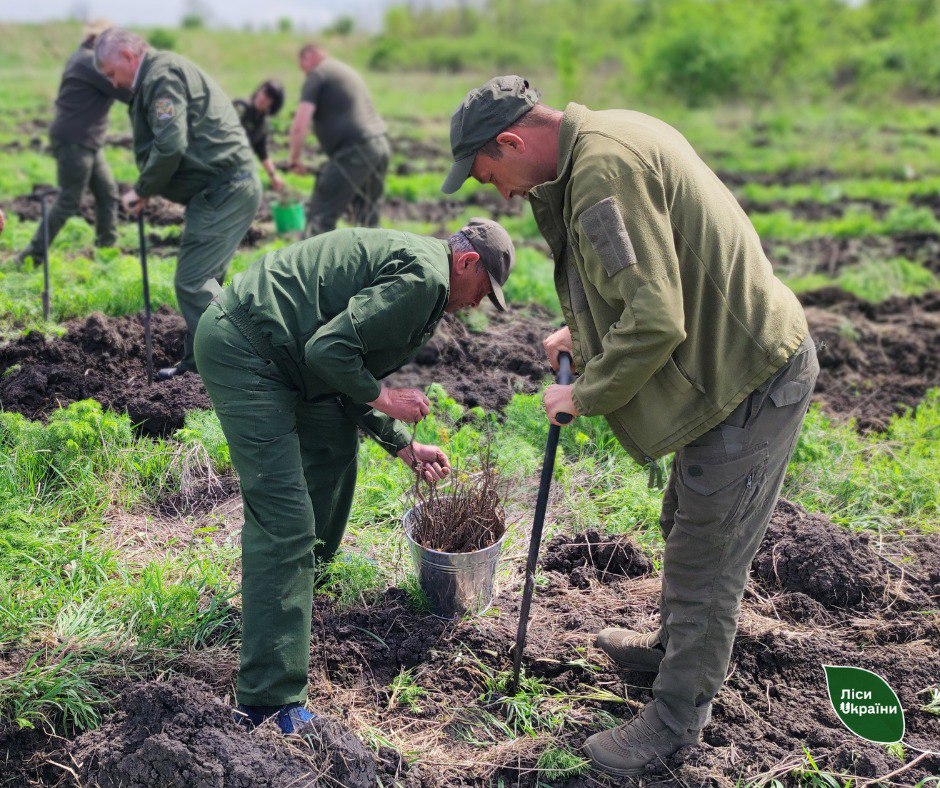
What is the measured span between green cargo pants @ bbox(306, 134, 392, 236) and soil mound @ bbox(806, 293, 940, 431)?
14.0 feet

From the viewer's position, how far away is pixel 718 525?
2.70 m

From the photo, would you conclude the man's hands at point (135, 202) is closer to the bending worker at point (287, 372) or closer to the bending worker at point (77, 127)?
the bending worker at point (77, 127)

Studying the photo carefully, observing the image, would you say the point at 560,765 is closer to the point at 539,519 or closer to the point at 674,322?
the point at 539,519

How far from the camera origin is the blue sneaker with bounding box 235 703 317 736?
9.53ft

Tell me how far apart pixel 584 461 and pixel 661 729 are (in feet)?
6.35

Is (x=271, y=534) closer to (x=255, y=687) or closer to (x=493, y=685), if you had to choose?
(x=255, y=687)

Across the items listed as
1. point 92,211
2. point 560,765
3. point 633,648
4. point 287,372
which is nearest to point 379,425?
point 287,372

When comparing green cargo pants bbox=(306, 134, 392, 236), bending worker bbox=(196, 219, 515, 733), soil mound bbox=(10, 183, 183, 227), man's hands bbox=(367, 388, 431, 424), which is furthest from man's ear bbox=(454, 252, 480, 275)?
soil mound bbox=(10, 183, 183, 227)

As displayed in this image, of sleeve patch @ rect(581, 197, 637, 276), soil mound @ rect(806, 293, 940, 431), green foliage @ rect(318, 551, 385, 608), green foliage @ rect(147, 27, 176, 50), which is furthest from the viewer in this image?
green foliage @ rect(147, 27, 176, 50)

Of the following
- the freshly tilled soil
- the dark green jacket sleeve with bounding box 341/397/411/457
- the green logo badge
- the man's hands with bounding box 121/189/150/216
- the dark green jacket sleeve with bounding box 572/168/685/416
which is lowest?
the green logo badge

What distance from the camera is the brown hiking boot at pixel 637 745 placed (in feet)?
9.63

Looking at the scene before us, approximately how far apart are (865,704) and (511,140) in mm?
2549

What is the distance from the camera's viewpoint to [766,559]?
13.3 feet

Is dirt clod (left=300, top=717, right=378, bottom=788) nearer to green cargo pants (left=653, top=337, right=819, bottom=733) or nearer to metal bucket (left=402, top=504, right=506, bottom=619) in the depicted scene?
metal bucket (left=402, top=504, right=506, bottom=619)
